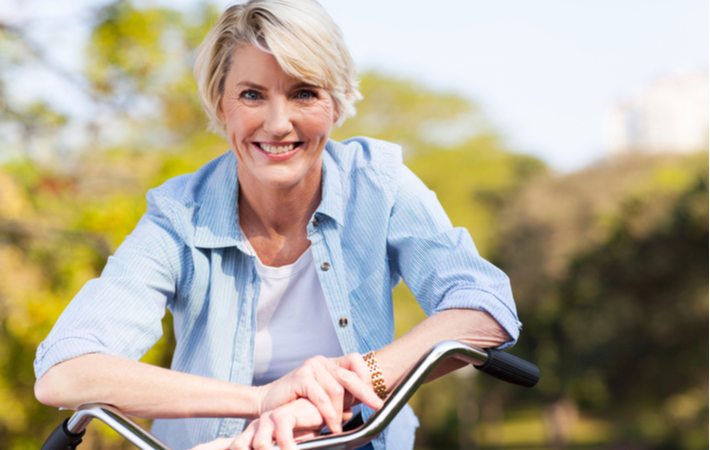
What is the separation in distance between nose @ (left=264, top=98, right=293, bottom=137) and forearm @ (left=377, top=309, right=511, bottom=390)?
19.0 inches

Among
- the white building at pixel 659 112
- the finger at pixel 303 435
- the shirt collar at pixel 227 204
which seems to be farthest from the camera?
the white building at pixel 659 112

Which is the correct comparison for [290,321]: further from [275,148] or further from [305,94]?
[305,94]

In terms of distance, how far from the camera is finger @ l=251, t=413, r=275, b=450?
103 centimetres

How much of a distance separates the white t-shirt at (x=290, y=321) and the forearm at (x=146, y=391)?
12.8 inches

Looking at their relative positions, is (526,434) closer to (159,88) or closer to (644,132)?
(644,132)

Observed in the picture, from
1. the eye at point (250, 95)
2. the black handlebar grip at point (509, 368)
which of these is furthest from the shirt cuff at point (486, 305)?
the eye at point (250, 95)

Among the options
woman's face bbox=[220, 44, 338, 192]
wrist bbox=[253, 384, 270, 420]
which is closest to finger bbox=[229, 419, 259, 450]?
wrist bbox=[253, 384, 270, 420]

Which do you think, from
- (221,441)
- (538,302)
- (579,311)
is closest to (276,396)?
(221,441)

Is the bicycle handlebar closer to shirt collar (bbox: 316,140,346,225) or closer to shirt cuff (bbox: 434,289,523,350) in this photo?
shirt cuff (bbox: 434,289,523,350)

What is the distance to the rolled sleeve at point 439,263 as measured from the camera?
4.32 ft

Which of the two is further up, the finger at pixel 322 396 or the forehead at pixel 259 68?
the forehead at pixel 259 68

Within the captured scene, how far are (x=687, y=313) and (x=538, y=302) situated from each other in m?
7.13

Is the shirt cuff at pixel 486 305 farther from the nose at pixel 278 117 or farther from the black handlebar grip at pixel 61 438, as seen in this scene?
the black handlebar grip at pixel 61 438

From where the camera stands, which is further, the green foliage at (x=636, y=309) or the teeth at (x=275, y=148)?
the green foliage at (x=636, y=309)
